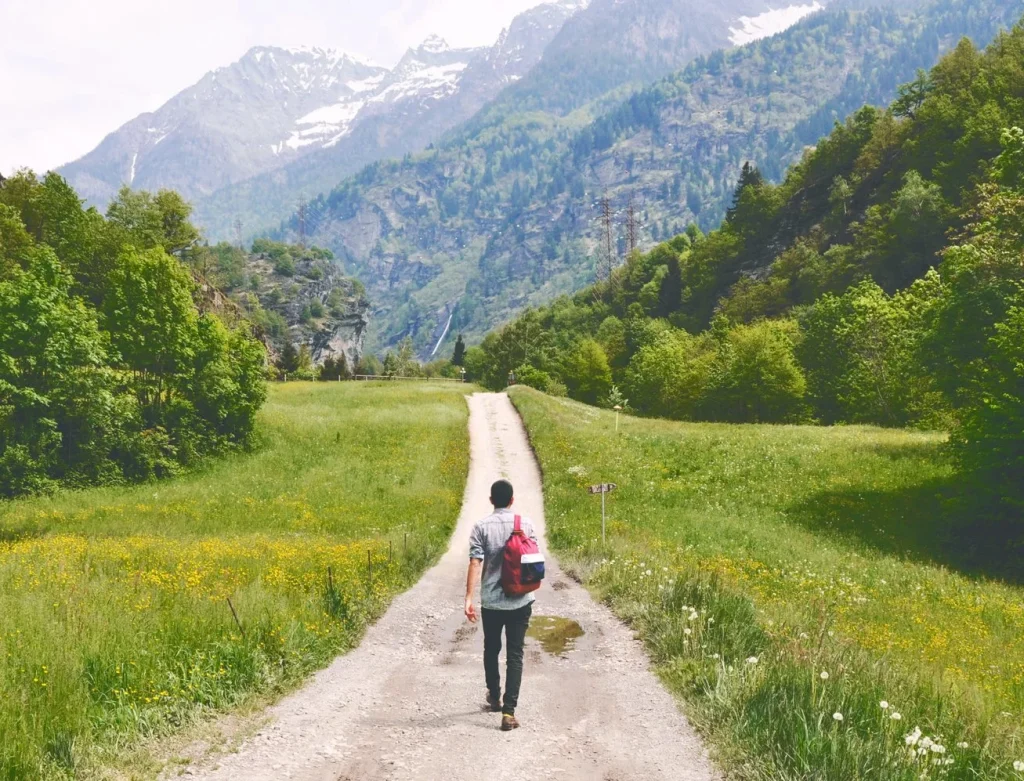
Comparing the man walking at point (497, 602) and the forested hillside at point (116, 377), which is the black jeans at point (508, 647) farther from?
the forested hillside at point (116, 377)

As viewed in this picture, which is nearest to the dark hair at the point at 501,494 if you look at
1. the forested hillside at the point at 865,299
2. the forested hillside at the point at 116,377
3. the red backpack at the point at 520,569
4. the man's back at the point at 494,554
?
the man's back at the point at 494,554

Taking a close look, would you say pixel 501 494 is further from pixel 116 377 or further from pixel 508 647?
pixel 116 377

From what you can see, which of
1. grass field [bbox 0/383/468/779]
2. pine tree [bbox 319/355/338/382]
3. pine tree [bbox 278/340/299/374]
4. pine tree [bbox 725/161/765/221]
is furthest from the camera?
pine tree [bbox 725/161/765/221]

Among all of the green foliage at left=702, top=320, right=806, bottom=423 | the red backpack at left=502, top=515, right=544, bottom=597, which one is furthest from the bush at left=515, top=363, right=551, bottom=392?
the red backpack at left=502, top=515, right=544, bottom=597

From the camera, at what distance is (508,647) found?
8.50m

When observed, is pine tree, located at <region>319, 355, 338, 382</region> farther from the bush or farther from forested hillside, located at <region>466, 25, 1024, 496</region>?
the bush

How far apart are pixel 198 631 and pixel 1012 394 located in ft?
90.1

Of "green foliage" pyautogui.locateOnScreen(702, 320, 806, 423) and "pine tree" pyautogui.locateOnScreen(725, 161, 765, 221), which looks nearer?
"green foliage" pyautogui.locateOnScreen(702, 320, 806, 423)

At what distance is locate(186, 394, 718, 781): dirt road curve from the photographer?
6.99m

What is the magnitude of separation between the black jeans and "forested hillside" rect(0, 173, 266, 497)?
34.5 metres

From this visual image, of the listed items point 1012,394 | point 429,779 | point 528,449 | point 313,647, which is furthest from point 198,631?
point 528,449

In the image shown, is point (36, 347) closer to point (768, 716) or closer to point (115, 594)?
point (115, 594)

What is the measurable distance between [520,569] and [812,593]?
34.8 ft

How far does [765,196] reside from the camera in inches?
5669
